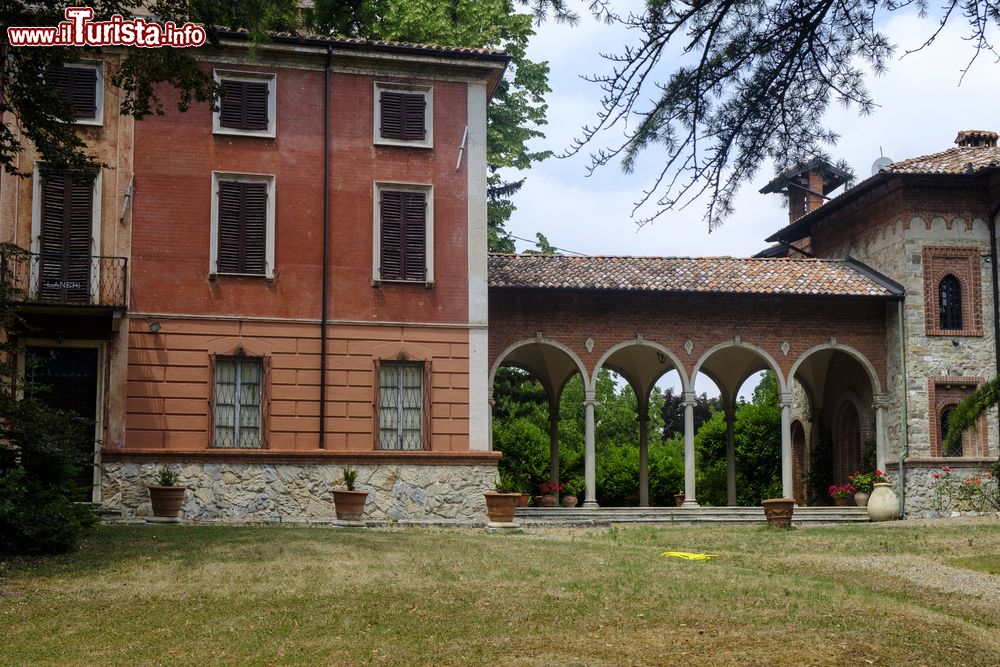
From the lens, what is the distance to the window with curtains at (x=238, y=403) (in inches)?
855

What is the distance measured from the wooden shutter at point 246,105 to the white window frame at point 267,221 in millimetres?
959

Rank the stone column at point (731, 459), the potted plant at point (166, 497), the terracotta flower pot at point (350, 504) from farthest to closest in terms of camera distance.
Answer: the stone column at point (731, 459) → the terracotta flower pot at point (350, 504) → the potted plant at point (166, 497)

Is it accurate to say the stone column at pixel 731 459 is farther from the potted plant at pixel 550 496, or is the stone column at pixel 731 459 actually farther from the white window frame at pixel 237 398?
the white window frame at pixel 237 398

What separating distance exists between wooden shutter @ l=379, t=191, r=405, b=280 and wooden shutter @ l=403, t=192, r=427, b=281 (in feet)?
0.31

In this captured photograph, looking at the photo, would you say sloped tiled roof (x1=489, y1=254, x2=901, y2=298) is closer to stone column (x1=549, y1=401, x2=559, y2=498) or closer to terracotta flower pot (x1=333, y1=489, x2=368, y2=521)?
stone column (x1=549, y1=401, x2=559, y2=498)

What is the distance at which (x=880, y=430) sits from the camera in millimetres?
26656

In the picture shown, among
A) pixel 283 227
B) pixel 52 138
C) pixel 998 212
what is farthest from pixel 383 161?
pixel 998 212

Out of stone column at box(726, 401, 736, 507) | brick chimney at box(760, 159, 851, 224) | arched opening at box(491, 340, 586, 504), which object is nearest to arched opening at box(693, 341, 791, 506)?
stone column at box(726, 401, 736, 507)

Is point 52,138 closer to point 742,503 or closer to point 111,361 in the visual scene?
point 111,361

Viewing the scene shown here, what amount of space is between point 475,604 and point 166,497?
1012cm

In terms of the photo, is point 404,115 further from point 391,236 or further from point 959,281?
point 959,281

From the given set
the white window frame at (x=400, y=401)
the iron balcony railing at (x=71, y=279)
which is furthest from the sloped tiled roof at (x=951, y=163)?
the iron balcony railing at (x=71, y=279)

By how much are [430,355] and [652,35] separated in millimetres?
15805

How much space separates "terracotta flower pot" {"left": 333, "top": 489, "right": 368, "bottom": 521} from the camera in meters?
20.7
